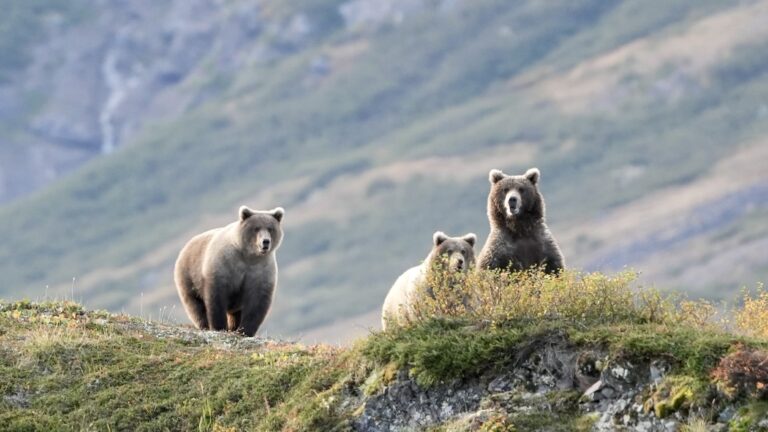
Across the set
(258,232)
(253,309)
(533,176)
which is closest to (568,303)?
(533,176)

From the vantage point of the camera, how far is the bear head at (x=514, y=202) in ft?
69.2

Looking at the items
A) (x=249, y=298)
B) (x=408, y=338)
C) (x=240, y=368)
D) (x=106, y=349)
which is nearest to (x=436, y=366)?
(x=408, y=338)

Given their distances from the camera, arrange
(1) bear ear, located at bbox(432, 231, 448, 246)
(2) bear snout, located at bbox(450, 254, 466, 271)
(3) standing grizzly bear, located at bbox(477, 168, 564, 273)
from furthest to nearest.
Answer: (1) bear ear, located at bbox(432, 231, 448, 246) → (2) bear snout, located at bbox(450, 254, 466, 271) → (3) standing grizzly bear, located at bbox(477, 168, 564, 273)

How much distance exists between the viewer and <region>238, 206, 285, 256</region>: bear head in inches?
979

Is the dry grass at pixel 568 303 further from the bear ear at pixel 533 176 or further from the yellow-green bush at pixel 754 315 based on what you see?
the bear ear at pixel 533 176

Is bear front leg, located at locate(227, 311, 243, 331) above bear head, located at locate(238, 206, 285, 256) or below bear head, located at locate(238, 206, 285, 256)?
below

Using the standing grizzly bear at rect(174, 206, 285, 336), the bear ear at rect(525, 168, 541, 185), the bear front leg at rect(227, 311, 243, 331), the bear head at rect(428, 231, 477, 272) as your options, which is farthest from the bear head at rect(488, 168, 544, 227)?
the bear front leg at rect(227, 311, 243, 331)

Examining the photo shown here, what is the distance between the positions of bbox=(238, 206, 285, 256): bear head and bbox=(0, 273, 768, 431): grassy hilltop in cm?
585

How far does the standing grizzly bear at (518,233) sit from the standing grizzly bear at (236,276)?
471 centimetres

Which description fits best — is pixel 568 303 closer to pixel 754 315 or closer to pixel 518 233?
pixel 754 315

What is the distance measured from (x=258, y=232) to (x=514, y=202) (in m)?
5.49

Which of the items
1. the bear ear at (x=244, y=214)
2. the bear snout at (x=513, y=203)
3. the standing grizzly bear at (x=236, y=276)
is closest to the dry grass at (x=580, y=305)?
the bear snout at (x=513, y=203)

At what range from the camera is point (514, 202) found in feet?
69.2

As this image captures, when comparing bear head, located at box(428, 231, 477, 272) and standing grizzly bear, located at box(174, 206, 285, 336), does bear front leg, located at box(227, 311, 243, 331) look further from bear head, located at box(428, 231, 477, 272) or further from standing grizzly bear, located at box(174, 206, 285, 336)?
bear head, located at box(428, 231, 477, 272)
